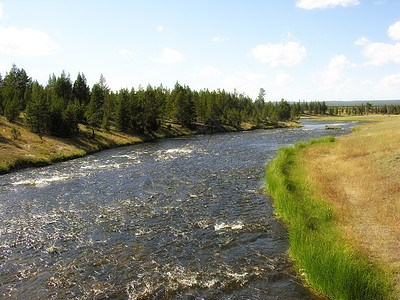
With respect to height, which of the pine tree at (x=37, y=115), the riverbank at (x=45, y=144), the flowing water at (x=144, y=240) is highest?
the pine tree at (x=37, y=115)

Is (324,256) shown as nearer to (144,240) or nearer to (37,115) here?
(144,240)

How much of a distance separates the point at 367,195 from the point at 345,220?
4.96 m

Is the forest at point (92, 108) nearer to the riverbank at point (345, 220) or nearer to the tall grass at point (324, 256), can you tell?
the riverbank at point (345, 220)

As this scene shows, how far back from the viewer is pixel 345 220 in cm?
1748

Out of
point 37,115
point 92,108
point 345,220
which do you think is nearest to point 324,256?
point 345,220

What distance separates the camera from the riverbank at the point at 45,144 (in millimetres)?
44531

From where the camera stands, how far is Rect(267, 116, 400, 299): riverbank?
1117cm

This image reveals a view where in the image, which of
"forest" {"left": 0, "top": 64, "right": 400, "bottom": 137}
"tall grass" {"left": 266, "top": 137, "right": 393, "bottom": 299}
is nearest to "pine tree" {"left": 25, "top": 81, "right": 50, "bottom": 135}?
"forest" {"left": 0, "top": 64, "right": 400, "bottom": 137}

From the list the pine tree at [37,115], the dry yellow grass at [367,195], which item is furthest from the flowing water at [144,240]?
the pine tree at [37,115]

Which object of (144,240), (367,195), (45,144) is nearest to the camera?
(144,240)

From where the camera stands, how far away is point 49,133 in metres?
63.8

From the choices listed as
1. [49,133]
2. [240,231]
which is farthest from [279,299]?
[49,133]

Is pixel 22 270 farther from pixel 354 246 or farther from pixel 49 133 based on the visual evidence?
pixel 49 133

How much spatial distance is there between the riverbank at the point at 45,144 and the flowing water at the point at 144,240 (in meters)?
11.4
